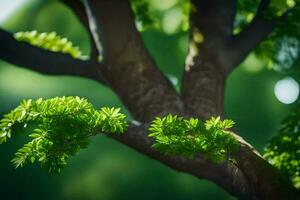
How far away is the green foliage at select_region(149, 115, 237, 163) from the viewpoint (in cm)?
295

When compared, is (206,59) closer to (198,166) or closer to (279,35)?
(198,166)

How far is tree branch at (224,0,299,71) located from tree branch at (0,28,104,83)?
53.1 inches

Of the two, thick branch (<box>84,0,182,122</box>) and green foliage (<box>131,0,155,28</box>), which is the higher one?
green foliage (<box>131,0,155,28</box>)

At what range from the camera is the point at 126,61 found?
4375 mm

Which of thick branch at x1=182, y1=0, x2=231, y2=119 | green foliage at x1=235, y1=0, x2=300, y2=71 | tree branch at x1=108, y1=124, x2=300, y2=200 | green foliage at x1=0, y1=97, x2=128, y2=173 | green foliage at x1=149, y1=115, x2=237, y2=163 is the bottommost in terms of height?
green foliage at x1=0, y1=97, x2=128, y2=173

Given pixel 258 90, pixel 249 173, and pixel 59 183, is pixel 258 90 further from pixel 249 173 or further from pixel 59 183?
pixel 249 173

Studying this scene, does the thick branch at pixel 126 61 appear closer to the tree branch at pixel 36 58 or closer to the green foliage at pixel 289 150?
the tree branch at pixel 36 58

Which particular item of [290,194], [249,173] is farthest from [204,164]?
[290,194]

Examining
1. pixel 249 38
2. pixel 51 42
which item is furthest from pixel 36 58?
pixel 249 38

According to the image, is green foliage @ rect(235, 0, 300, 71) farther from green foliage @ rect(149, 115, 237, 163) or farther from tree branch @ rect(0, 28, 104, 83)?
green foliage @ rect(149, 115, 237, 163)

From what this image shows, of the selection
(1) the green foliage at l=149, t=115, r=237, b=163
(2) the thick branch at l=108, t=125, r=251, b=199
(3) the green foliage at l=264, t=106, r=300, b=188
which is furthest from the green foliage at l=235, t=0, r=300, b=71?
(1) the green foliage at l=149, t=115, r=237, b=163

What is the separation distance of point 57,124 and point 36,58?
1577 mm

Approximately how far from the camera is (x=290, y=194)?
3229mm

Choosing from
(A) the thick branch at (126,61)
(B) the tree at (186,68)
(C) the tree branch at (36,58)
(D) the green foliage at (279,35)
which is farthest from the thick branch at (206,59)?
(C) the tree branch at (36,58)
